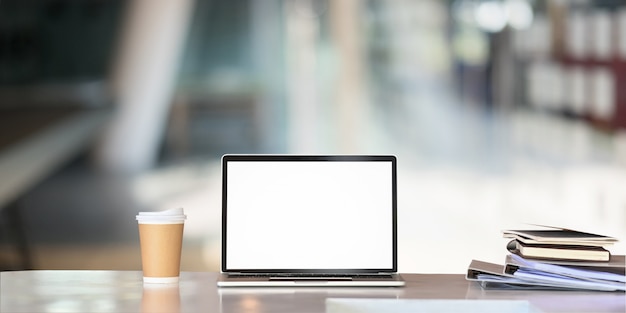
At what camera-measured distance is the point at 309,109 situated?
18.1 ft

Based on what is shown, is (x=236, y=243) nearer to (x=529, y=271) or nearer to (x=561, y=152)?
(x=529, y=271)

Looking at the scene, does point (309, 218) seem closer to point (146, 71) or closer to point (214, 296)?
point (214, 296)

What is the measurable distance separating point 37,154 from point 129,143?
53cm

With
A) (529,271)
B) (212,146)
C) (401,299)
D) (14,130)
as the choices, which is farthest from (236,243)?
(14,130)

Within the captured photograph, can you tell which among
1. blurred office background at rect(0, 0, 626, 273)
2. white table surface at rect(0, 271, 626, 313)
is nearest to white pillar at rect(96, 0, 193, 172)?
blurred office background at rect(0, 0, 626, 273)

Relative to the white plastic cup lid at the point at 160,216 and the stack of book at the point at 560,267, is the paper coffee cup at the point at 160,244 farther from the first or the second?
the stack of book at the point at 560,267

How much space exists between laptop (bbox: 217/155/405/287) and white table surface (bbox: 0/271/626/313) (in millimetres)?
71

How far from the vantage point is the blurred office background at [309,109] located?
18.0 feet

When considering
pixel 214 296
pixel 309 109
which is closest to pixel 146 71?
pixel 309 109

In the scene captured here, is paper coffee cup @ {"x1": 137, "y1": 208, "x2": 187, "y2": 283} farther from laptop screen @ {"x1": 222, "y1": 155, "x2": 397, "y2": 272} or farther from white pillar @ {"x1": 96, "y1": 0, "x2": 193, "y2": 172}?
white pillar @ {"x1": 96, "y1": 0, "x2": 193, "y2": 172}

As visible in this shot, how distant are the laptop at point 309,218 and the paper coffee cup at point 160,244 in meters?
0.09

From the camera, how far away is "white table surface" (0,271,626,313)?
1.88m

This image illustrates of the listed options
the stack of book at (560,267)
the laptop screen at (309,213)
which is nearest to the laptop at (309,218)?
the laptop screen at (309,213)

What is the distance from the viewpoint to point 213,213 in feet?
18.6
